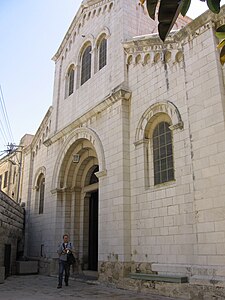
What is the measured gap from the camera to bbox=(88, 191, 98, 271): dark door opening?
509 inches

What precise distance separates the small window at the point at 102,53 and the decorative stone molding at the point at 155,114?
3.92 meters

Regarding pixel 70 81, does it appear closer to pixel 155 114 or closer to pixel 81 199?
pixel 81 199

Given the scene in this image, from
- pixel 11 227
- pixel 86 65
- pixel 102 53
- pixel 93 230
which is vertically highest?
pixel 86 65

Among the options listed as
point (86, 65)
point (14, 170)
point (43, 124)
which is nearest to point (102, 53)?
point (86, 65)

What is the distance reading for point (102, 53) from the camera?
13016 mm

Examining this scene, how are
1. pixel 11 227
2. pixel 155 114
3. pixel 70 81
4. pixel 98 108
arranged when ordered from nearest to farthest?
pixel 155 114
pixel 98 108
pixel 11 227
pixel 70 81

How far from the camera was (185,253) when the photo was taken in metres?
7.79

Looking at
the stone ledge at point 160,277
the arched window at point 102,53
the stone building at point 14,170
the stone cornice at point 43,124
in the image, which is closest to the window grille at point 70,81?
the stone cornice at point 43,124

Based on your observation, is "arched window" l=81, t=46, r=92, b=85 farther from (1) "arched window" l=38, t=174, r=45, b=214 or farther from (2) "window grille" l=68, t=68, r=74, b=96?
(1) "arched window" l=38, t=174, r=45, b=214

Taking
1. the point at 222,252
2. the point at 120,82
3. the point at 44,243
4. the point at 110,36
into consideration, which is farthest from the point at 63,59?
the point at 222,252

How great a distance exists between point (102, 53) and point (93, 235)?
7405 millimetres

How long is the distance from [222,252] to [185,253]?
120 cm

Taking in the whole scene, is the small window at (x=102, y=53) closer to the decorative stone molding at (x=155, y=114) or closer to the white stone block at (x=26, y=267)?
the decorative stone molding at (x=155, y=114)

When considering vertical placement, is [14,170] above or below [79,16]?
below
